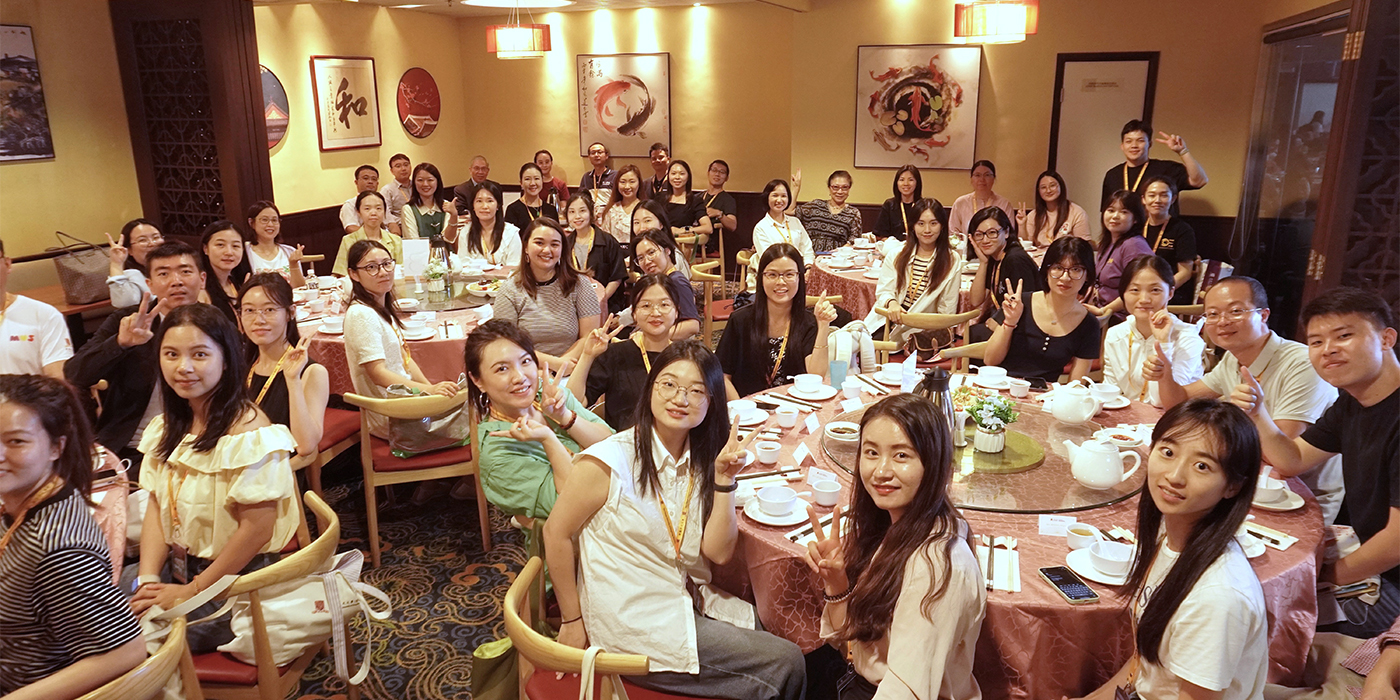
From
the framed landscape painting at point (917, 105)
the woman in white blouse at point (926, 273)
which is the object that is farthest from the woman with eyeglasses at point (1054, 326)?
the framed landscape painting at point (917, 105)

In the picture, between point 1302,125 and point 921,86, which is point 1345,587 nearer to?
point 1302,125

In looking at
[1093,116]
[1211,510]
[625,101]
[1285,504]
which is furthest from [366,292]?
[625,101]

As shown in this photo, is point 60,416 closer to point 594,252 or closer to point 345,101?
point 594,252

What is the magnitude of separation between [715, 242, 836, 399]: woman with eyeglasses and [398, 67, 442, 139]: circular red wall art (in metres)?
7.20

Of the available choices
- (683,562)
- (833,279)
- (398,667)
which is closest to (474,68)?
(833,279)

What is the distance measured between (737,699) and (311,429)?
1966 millimetres

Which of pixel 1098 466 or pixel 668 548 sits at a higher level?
pixel 1098 466

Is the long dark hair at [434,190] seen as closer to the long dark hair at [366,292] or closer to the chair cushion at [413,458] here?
the long dark hair at [366,292]

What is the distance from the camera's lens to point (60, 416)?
1.96 meters

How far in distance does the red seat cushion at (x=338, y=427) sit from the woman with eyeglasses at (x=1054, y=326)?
3.03 metres

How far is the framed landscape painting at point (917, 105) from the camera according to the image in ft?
26.5

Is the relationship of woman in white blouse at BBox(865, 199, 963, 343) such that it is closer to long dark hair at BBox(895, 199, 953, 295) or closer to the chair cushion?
long dark hair at BBox(895, 199, 953, 295)

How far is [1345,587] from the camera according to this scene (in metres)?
2.35

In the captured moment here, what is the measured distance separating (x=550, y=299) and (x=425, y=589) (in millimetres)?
1535
